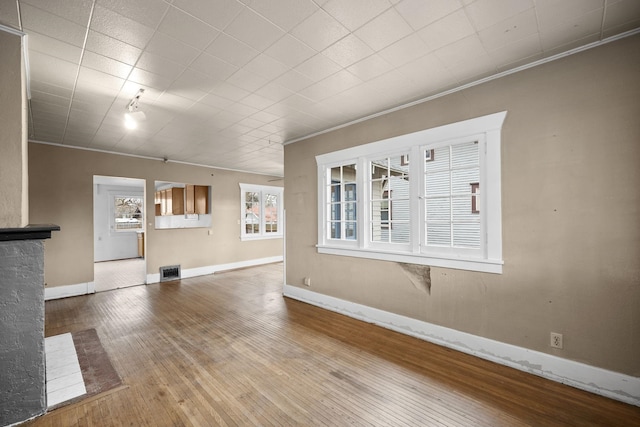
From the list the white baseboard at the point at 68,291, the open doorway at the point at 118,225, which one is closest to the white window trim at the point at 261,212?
the open doorway at the point at 118,225

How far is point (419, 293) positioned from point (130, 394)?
113 inches

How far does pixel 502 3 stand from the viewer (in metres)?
1.76

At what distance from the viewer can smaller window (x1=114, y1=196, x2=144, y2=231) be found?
900 centimetres

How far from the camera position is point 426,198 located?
314 centimetres

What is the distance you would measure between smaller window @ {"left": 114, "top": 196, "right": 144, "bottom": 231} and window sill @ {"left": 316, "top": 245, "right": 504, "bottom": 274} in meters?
8.24

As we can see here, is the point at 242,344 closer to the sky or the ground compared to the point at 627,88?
closer to the ground

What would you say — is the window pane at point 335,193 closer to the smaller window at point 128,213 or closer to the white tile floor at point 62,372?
the white tile floor at point 62,372

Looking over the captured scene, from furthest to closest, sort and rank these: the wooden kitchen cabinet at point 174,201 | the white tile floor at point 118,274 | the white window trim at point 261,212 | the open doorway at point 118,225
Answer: the open doorway at point 118,225 < the white window trim at point 261,212 < the wooden kitchen cabinet at point 174,201 < the white tile floor at point 118,274

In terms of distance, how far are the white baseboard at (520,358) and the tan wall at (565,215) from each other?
7 centimetres

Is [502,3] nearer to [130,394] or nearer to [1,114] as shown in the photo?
[1,114]

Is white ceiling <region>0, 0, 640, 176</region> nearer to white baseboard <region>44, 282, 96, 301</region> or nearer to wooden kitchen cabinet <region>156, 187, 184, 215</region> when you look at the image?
white baseboard <region>44, 282, 96, 301</region>

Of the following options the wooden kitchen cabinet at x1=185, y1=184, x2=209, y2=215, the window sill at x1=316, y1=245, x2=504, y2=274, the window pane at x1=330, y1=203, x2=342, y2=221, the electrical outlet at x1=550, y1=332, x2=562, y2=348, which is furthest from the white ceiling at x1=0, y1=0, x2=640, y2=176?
the wooden kitchen cabinet at x1=185, y1=184, x2=209, y2=215

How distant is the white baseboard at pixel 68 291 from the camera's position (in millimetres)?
4738

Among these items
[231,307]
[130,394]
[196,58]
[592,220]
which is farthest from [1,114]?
[592,220]
